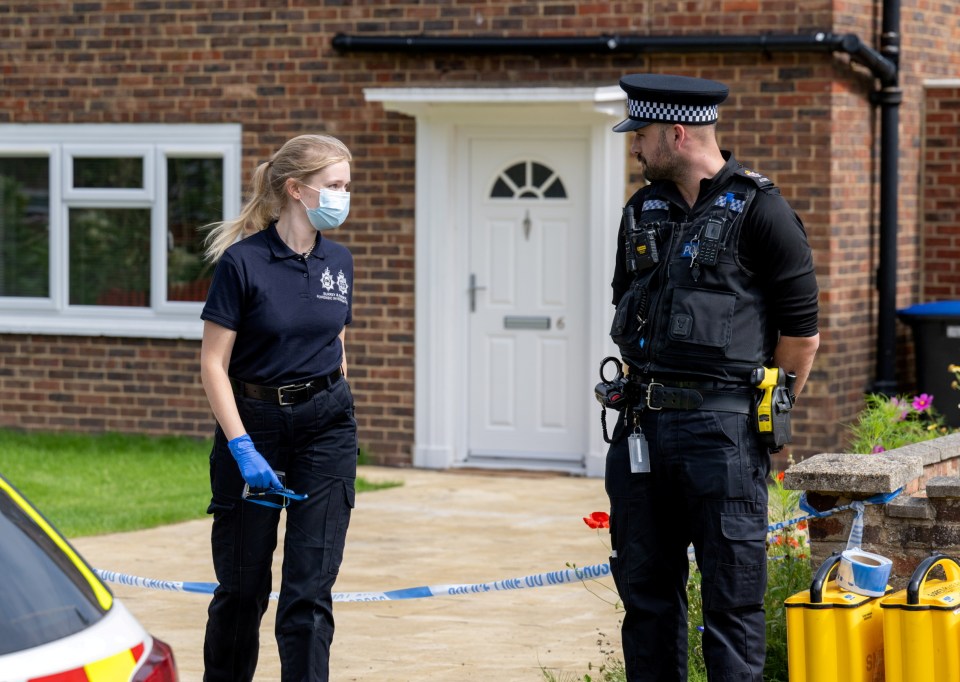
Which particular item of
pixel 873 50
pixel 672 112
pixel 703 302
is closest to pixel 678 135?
pixel 672 112

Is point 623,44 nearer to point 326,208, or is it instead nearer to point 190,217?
point 190,217

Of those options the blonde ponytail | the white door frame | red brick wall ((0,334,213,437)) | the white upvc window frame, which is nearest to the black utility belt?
the blonde ponytail

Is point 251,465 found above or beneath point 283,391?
beneath

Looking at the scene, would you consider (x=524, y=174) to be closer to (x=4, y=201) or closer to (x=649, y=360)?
(x=4, y=201)

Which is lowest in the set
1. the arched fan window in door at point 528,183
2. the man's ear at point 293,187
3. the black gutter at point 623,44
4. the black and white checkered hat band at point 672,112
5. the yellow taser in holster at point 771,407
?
the yellow taser in holster at point 771,407

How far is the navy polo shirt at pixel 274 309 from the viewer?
16.8 ft

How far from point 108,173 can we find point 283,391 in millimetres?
8113

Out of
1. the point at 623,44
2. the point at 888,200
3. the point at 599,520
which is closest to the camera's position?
the point at 599,520

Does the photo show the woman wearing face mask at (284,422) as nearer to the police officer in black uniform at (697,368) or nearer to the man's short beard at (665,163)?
the police officer in black uniform at (697,368)

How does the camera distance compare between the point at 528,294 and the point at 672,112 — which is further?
the point at 528,294

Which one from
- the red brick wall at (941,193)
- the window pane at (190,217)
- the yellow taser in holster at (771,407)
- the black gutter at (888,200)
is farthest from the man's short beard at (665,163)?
the window pane at (190,217)

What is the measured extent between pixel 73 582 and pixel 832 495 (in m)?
3.01

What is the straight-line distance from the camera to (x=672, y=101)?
4.78m

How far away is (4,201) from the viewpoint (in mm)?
13258
